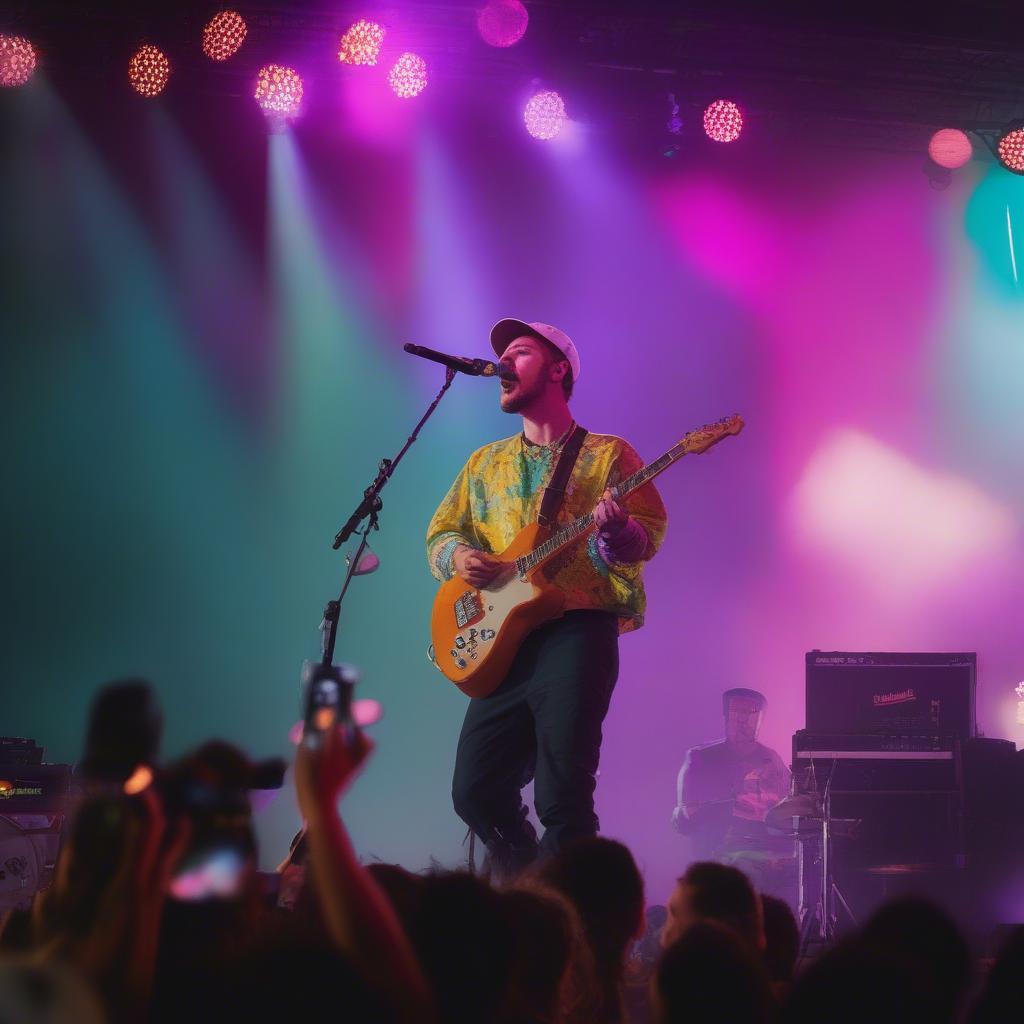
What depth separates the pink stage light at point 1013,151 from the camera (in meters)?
→ 7.96

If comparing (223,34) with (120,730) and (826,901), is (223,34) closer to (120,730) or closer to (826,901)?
(826,901)

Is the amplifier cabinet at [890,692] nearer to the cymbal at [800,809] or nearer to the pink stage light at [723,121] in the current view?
the cymbal at [800,809]

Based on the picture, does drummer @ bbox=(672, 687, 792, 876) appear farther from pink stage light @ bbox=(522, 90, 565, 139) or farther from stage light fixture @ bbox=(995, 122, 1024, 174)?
pink stage light @ bbox=(522, 90, 565, 139)

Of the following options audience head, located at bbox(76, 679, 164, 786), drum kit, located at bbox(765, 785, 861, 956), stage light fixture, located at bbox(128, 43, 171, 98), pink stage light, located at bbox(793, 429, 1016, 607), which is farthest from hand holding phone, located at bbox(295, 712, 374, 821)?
pink stage light, located at bbox(793, 429, 1016, 607)

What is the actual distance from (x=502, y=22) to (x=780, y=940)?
6339 mm

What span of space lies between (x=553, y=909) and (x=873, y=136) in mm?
8374

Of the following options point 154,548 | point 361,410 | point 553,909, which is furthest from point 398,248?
point 553,909

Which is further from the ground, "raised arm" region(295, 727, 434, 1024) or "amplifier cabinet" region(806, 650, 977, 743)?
"amplifier cabinet" region(806, 650, 977, 743)

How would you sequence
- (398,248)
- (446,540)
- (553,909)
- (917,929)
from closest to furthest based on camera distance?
1. (917,929)
2. (553,909)
3. (446,540)
4. (398,248)

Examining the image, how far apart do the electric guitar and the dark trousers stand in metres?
0.08

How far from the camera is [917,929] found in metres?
1.72

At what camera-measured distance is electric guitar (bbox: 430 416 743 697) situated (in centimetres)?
427

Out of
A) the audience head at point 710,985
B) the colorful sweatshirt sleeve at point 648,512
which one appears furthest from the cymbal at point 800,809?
the audience head at point 710,985

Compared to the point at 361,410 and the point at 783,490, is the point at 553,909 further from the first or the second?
the point at 783,490
